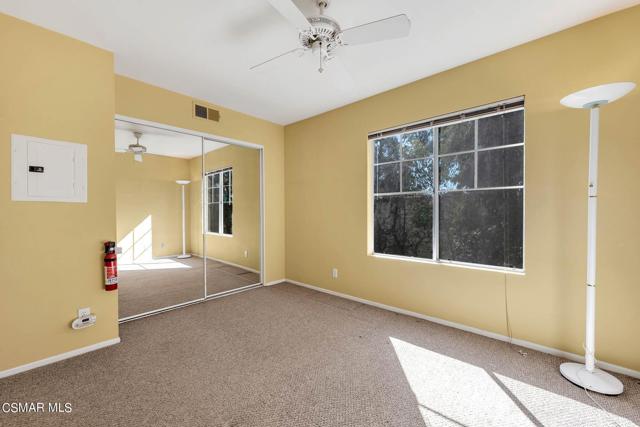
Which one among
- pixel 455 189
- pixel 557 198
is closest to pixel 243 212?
pixel 455 189

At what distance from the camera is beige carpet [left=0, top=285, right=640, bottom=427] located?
1.62 meters

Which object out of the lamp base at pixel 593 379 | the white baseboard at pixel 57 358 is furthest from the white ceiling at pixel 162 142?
the lamp base at pixel 593 379

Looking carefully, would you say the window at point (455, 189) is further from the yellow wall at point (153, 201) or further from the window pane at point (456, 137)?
the yellow wall at point (153, 201)

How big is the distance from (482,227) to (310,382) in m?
2.27

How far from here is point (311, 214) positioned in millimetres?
4320

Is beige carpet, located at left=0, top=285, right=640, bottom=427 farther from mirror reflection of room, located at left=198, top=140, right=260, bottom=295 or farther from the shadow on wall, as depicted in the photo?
mirror reflection of room, located at left=198, top=140, right=260, bottom=295

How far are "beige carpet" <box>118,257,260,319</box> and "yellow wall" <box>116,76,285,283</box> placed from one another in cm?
65

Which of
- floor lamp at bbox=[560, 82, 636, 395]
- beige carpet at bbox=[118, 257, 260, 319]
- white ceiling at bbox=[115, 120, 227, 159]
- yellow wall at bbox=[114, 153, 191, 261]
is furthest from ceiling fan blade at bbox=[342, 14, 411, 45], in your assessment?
beige carpet at bbox=[118, 257, 260, 319]

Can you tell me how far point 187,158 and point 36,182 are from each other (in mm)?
1828

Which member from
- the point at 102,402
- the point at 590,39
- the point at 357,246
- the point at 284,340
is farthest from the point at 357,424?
the point at 590,39

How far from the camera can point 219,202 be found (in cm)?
431

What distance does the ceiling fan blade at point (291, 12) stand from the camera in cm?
151

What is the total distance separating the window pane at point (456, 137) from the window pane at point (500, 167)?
0.18 metres

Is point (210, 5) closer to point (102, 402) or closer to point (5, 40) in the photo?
point (5, 40)
